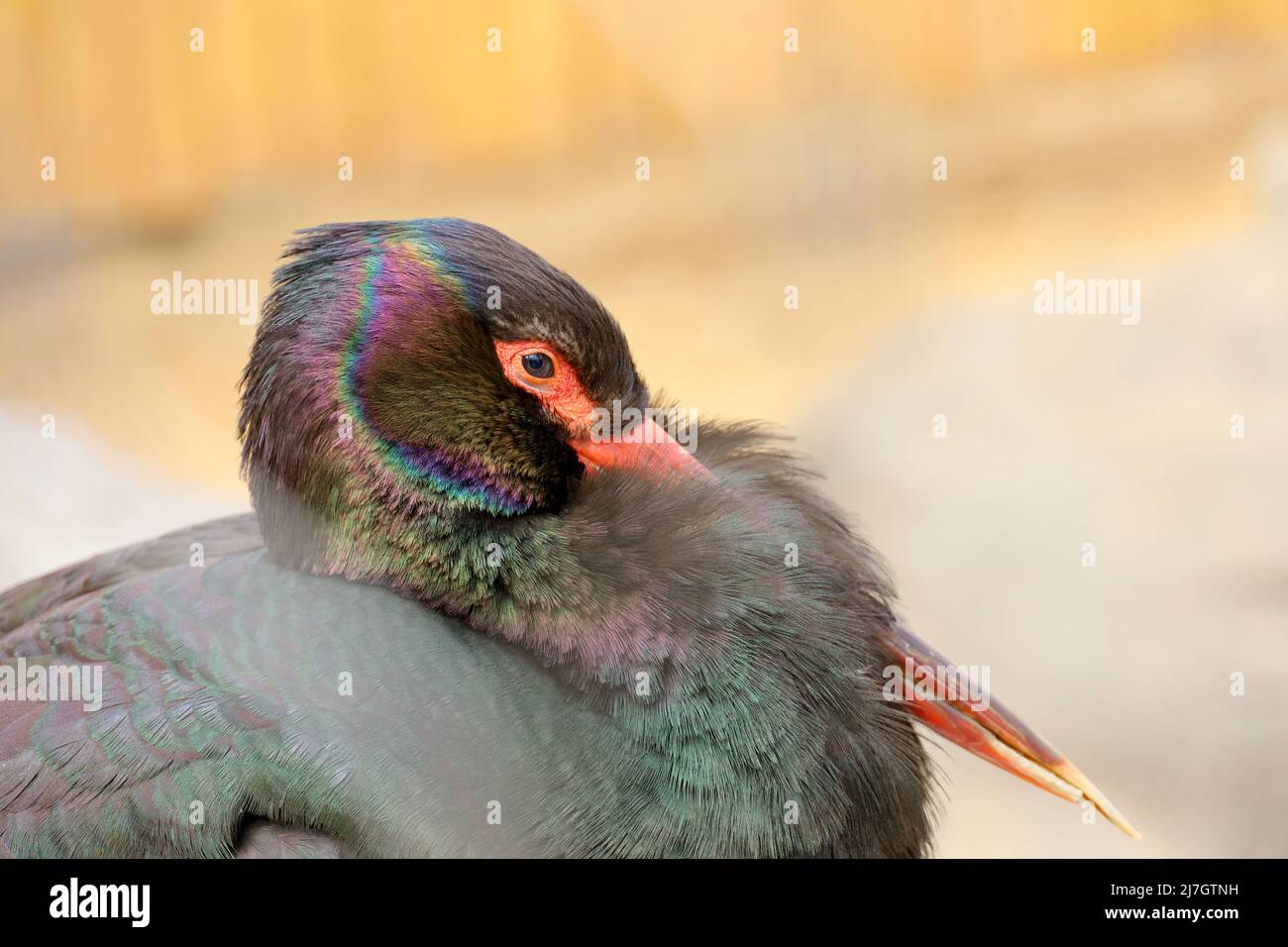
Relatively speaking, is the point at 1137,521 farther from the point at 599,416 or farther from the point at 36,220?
the point at 36,220

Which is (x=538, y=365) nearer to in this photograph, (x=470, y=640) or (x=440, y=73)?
(x=470, y=640)

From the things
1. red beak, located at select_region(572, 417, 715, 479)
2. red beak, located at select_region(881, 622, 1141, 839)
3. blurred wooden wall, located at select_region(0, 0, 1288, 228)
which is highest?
blurred wooden wall, located at select_region(0, 0, 1288, 228)

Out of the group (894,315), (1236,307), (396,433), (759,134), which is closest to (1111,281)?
(1236,307)

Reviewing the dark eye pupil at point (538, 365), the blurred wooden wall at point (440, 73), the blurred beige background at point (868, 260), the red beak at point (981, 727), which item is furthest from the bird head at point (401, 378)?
the blurred wooden wall at point (440, 73)

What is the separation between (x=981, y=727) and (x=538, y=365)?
587mm

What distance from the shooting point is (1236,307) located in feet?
7.41

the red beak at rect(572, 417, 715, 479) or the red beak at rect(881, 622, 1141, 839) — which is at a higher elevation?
the red beak at rect(572, 417, 715, 479)

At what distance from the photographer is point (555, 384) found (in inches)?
43.7

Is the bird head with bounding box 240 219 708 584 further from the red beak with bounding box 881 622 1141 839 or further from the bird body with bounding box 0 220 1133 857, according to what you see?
the red beak with bounding box 881 622 1141 839

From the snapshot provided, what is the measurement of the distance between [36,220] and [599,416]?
6.39 ft

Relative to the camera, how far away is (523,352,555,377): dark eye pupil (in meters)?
1.09

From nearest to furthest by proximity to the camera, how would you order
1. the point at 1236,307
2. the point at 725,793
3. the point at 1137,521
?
the point at 725,793 → the point at 1137,521 → the point at 1236,307

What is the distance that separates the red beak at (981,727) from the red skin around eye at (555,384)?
39 centimetres

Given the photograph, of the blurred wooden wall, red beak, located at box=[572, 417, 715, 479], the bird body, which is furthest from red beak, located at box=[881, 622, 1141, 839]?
the blurred wooden wall
